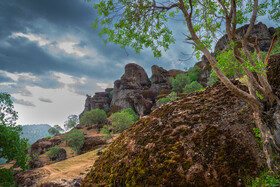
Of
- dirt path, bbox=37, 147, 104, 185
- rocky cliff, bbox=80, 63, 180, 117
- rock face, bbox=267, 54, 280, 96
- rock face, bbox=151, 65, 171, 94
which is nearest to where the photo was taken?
rock face, bbox=267, 54, 280, 96

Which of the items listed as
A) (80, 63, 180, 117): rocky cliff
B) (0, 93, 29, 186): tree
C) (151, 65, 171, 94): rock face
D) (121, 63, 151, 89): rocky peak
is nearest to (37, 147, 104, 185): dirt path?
(0, 93, 29, 186): tree

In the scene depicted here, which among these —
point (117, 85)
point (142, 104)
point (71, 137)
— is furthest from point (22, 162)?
point (117, 85)

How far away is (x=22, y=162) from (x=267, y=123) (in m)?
12.7

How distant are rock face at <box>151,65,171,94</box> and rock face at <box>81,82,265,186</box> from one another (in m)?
65.9

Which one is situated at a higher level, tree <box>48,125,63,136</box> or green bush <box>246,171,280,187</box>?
green bush <box>246,171,280,187</box>

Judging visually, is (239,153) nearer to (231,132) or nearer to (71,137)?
(231,132)

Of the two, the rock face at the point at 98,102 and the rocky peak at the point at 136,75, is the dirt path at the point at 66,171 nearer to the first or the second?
the rock face at the point at 98,102

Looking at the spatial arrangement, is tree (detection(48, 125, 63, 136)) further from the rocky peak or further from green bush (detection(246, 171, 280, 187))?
green bush (detection(246, 171, 280, 187))

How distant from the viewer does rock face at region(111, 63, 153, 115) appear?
58975 millimetres

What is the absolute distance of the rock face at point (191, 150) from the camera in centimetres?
283

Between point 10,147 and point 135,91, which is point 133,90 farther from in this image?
point 10,147

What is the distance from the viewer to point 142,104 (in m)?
58.2

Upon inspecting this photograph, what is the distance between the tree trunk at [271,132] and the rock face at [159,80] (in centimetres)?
6685

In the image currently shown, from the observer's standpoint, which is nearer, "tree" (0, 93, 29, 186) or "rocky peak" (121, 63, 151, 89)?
"tree" (0, 93, 29, 186)
